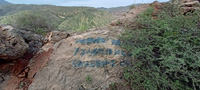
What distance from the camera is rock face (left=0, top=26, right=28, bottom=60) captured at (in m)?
3.00

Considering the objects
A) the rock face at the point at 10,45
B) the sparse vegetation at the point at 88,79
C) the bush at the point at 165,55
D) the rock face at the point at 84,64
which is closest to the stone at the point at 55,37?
the rock face at the point at 84,64

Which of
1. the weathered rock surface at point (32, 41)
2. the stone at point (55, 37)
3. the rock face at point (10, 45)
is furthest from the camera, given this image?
the stone at point (55, 37)

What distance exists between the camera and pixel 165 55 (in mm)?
2904

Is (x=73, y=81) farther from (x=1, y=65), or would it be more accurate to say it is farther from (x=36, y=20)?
(x=36, y=20)

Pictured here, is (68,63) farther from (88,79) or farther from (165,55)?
(165,55)

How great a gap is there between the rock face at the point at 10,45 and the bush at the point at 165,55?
99.6 inches

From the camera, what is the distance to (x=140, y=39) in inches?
128

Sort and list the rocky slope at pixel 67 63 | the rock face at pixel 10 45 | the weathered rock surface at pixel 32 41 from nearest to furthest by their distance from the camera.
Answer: the rock face at pixel 10 45, the rocky slope at pixel 67 63, the weathered rock surface at pixel 32 41

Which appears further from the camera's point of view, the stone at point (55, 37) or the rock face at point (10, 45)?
the stone at point (55, 37)

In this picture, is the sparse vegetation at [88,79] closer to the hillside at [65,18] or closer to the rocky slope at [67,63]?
the rocky slope at [67,63]

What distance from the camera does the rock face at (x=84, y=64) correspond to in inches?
127

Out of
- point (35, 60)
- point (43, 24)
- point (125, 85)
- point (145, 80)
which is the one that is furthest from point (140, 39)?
point (43, 24)

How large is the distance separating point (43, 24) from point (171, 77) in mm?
6896

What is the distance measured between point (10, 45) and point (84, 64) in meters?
1.74
